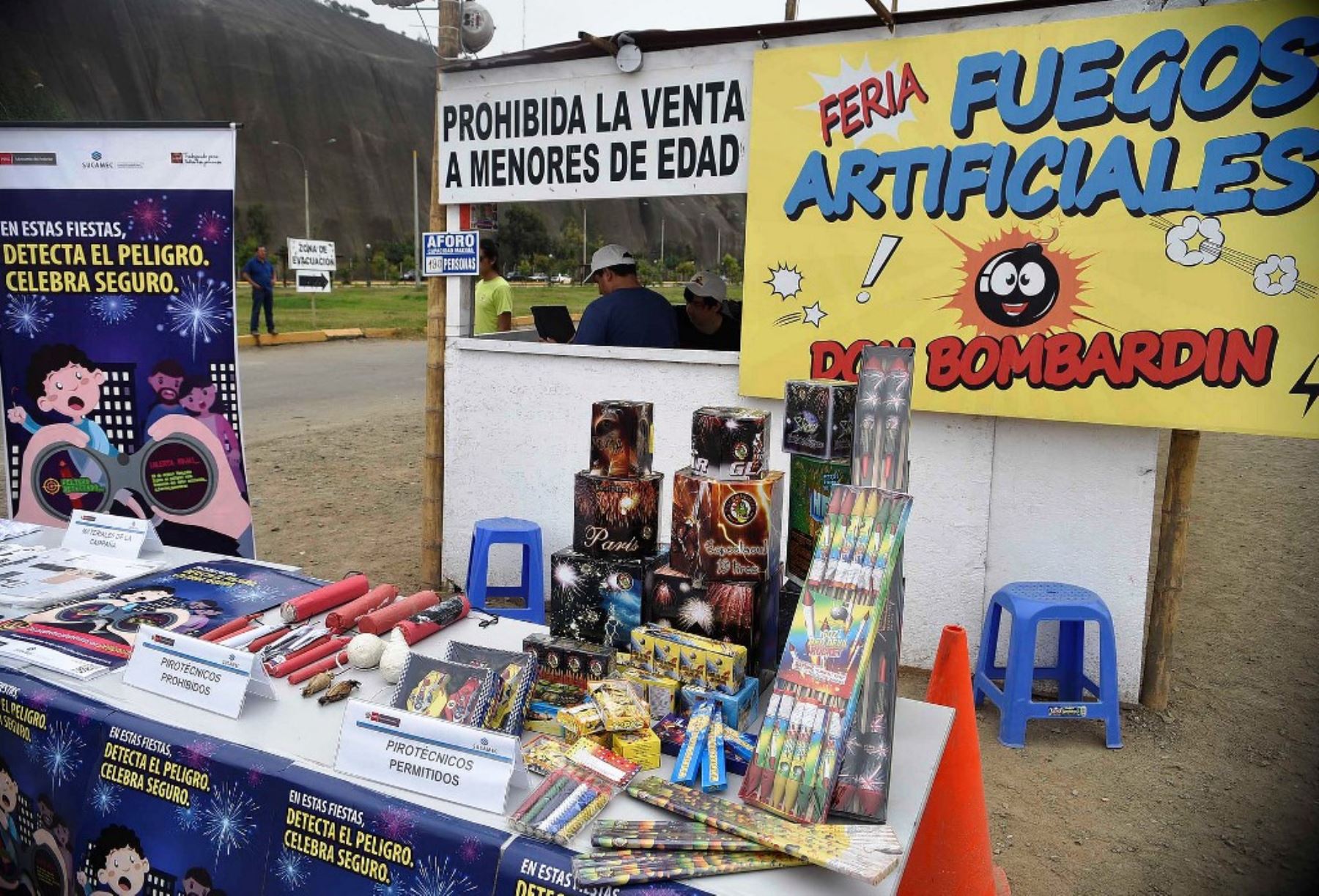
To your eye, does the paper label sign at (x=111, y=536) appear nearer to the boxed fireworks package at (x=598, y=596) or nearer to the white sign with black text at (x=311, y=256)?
the boxed fireworks package at (x=598, y=596)

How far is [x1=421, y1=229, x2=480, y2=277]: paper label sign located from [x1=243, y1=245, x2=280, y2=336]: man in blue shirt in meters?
13.1

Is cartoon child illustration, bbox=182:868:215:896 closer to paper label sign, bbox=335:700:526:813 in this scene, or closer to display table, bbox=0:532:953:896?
display table, bbox=0:532:953:896

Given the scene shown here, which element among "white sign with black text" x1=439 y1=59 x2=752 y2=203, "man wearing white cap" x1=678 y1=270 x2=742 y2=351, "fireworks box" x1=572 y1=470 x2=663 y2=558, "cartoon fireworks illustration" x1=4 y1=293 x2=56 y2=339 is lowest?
"fireworks box" x1=572 y1=470 x2=663 y2=558

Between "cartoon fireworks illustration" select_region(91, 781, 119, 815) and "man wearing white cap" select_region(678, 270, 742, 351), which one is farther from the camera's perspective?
"man wearing white cap" select_region(678, 270, 742, 351)

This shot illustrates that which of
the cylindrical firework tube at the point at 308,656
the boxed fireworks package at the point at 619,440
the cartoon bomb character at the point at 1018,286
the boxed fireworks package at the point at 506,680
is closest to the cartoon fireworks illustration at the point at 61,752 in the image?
the cylindrical firework tube at the point at 308,656

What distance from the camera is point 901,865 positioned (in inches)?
66.7

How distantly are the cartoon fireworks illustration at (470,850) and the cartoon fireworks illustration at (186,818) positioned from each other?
71 cm

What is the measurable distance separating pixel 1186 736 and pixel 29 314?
5533mm

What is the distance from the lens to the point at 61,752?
2.19 metres

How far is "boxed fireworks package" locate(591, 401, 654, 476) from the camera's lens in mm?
2398

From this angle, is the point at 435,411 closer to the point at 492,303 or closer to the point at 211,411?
the point at 211,411

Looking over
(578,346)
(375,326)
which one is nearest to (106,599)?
(578,346)

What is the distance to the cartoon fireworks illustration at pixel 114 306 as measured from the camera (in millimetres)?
4082

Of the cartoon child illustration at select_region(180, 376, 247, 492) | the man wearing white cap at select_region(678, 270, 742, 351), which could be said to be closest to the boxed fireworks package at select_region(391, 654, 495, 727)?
the cartoon child illustration at select_region(180, 376, 247, 492)
